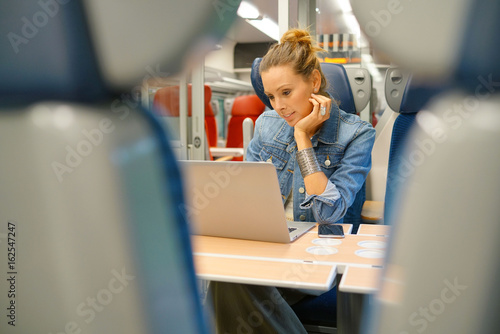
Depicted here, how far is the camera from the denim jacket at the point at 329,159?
1.49 m

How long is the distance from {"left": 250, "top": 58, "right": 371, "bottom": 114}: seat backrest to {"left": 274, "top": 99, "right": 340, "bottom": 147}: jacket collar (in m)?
0.23

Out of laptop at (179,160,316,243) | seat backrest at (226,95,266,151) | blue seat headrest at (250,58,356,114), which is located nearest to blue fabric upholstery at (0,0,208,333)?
laptop at (179,160,316,243)

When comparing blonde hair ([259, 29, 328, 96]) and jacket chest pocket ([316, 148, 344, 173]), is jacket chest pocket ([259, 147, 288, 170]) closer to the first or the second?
jacket chest pocket ([316, 148, 344, 173])

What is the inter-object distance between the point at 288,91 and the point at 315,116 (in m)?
0.15

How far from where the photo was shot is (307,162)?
5.01ft

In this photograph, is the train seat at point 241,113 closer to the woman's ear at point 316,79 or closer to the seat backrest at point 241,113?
the seat backrest at point 241,113

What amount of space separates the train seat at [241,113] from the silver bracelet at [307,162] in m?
4.19

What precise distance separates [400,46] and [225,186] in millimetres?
865

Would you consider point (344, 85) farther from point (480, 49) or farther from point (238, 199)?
point (480, 49)

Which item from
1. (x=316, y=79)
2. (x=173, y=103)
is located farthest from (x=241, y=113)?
Result: (x=173, y=103)

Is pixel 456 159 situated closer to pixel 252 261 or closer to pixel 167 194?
pixel 167 194

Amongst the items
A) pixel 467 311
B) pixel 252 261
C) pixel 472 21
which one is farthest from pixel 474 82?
pixel 252 261

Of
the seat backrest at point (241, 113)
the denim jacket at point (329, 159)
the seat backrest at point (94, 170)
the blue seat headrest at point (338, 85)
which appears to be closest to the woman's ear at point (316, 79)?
the denim jacket at point (329, 159)

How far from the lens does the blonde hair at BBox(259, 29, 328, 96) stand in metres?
1.69
